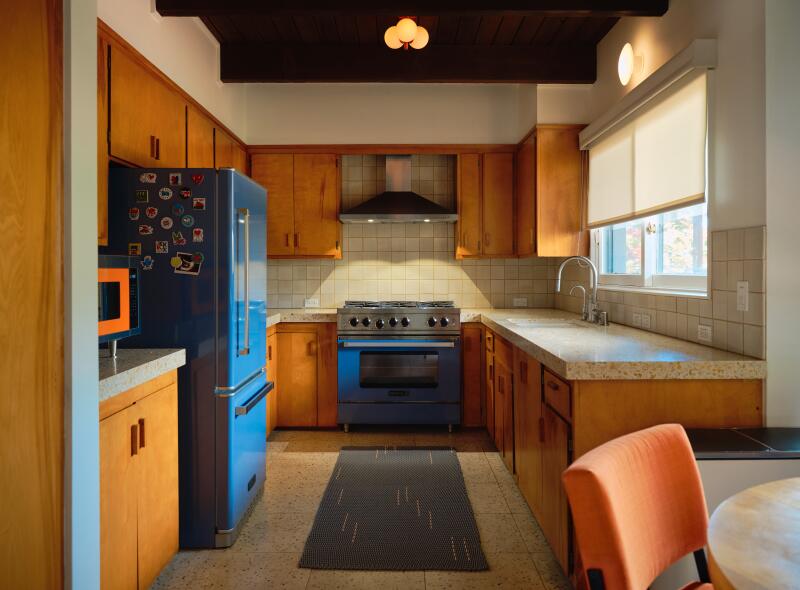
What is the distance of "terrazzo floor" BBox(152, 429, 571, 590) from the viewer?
6.82 feet

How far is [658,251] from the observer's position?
9.43 ft

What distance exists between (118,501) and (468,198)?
10.7 feet

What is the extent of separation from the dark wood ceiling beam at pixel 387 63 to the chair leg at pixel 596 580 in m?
3.36

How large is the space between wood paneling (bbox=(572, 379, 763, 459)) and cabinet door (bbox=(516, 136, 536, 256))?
6.58ft

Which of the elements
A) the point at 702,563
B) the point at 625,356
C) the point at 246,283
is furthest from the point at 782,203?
the point at 246,283

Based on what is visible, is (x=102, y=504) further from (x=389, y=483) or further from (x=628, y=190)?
(x=628, y=190)

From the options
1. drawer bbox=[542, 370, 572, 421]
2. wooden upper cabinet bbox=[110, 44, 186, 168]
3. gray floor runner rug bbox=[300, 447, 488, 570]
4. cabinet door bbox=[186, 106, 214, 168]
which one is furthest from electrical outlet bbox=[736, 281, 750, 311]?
cabinet door bbox=[186, 106, 214, 168]

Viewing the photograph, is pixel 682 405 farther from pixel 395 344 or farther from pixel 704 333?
pixel 395 344

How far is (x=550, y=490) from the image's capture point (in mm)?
2199

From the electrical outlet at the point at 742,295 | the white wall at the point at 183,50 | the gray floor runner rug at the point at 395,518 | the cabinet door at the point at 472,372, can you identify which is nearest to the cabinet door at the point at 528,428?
the gray floor runner rug at the point at 395,518

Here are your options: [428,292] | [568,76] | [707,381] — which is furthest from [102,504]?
[568,76]

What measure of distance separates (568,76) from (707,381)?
2447 mm

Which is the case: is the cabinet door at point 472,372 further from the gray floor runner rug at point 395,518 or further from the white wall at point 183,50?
the white wall at point 183,50

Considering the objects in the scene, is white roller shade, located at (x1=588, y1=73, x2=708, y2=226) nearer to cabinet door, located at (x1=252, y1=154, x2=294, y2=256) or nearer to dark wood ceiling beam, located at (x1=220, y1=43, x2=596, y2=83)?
dark wood ceiling beam, located at (x1=220, y1=43, x2=596, y2=83)
